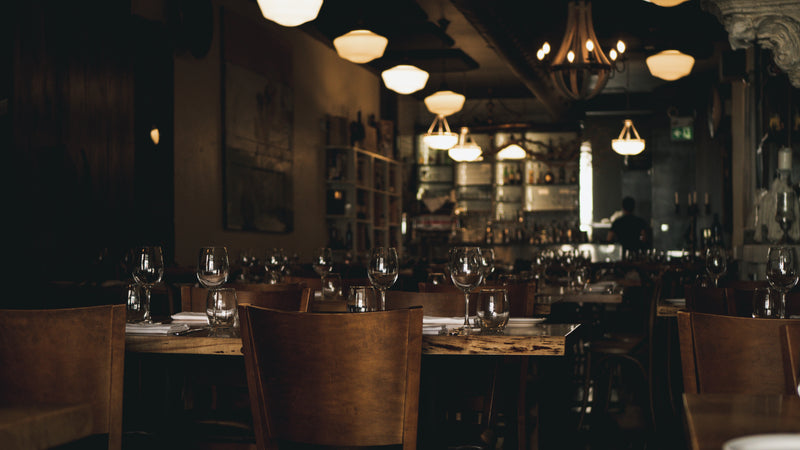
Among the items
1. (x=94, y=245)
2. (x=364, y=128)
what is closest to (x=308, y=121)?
(x=364, y=128)

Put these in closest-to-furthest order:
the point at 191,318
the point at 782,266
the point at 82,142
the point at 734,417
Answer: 1. the point at 734,417
2. the point at 191,318
3. the point at 782,266
4. the point at 82,142

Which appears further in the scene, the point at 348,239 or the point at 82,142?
the point at 348,239

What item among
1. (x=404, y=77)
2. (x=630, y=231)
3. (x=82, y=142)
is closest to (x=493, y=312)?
(x=82, y=142)

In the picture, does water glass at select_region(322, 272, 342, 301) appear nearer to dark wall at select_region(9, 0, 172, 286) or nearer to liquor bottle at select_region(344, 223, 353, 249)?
dark wall at select_region(9, 0, 172, 286)

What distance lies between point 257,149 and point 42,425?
23.0 ft

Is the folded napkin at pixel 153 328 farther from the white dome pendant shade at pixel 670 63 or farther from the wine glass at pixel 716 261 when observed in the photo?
the white dome pendant shade at pixel 670 63

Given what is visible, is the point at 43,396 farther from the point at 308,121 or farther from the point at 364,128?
the point at 364,128

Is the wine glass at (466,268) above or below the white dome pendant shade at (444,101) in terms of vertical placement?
below

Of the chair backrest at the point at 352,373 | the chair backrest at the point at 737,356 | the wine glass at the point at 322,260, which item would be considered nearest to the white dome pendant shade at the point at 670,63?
the wine glass at the point at 322,260

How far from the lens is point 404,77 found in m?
7.71

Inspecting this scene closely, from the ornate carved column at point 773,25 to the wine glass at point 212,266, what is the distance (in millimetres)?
2961

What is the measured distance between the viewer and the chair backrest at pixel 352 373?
5.19 ft

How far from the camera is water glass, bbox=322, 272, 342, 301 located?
3654 mm

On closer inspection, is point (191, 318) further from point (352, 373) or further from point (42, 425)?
point (42, 425)
